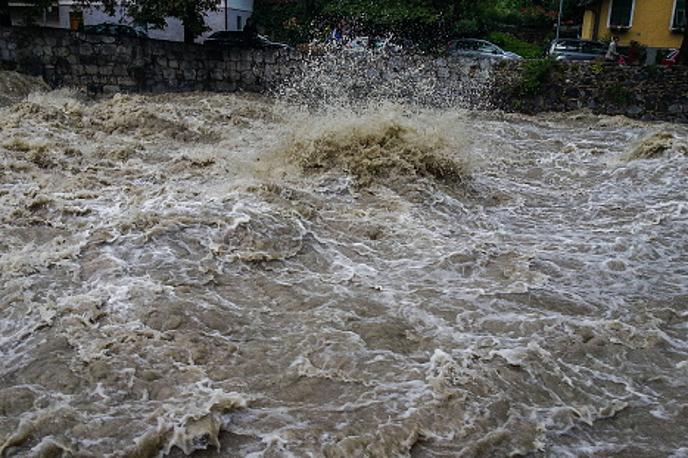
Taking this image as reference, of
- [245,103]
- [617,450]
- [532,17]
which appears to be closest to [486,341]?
[617,450]

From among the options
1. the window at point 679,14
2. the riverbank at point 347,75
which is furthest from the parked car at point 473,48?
the window at point 679,14

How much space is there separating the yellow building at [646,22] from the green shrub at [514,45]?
2.56 meters

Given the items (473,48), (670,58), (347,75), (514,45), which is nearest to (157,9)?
(347,75)

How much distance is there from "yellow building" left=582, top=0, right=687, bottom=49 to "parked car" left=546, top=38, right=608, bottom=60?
188 inches

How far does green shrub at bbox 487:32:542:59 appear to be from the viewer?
2357 cm

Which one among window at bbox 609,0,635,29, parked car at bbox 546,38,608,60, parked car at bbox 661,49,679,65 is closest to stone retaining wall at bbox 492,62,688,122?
parked car at bbox 661,49,679,65

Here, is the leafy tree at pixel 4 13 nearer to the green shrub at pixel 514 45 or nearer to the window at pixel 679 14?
the green shrub at pixel 514 45

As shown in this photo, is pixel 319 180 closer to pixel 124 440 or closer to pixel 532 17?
pixel 124 440

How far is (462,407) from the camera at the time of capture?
3.55 metres

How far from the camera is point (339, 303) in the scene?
4695mm

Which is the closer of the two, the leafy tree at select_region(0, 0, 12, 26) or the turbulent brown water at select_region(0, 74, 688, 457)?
the turbulent brown water at select_region(0, 74, 688, 457)

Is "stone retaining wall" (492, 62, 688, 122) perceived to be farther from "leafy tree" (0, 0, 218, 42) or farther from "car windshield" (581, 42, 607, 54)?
"leafy tree" (0, 0, 218, 42)

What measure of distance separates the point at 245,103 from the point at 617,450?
1235cm

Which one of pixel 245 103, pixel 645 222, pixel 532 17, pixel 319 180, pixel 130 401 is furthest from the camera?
pixel 532 17
